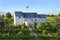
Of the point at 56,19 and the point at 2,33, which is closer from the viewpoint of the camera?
the point at 2,33

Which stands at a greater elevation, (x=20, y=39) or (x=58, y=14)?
(x=58, y=14)

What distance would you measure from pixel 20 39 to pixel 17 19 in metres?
3.63

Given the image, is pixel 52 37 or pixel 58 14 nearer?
pixel 52 37

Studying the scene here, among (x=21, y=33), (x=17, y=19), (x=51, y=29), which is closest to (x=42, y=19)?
(x=17, y=19)

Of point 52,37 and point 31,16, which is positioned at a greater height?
point 31,16

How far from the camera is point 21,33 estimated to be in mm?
8836

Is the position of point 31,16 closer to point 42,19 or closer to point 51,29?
point 42,19

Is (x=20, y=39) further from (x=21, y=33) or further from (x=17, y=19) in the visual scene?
(x=17, y=19)

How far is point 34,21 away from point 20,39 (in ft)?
12.6

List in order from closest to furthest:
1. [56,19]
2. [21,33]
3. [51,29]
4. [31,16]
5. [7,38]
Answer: [7,38]
[21,33]
[51,29]
[56,19]
[31,16]

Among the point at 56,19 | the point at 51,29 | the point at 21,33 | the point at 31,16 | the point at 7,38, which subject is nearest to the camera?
the point at 7,38

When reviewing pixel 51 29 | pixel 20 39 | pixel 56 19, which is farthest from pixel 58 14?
pixel 20 39

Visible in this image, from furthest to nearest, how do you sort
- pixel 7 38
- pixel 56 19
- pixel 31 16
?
1. pixel 31 16
2. pixel 56 19
3. pixel 7 38

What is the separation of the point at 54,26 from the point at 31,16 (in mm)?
2305
